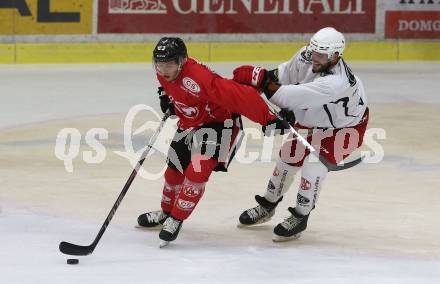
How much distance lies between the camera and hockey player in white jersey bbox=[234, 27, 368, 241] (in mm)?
5492

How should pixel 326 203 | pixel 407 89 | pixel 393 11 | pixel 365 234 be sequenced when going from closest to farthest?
pixel 365 234
pixel 326 203
pixel 407 89
pixel 393 11

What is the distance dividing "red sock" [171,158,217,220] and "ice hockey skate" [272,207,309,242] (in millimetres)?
443

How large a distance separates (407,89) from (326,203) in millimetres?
4299

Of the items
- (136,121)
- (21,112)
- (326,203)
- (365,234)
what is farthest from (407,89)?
(365,234)

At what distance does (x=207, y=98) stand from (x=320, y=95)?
20.6 inches

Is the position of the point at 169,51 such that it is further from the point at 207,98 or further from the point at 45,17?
the point at 45,17

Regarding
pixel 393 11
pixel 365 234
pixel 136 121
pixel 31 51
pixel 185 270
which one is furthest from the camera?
pixel 393 11

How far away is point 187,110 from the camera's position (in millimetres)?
5582

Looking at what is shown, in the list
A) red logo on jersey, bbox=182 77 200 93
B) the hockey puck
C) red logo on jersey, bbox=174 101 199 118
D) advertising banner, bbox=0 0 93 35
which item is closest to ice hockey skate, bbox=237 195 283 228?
red logo on jersey, bbox=174 101 199 118

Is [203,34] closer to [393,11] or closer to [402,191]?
[393,11]

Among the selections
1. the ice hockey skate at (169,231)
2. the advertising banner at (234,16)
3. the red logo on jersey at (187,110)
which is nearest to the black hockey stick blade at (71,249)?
the ice hockey skate at (169,231)

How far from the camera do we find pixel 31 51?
11328 mm

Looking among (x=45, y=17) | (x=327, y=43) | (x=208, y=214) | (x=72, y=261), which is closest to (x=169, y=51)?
(x=327, y=43)

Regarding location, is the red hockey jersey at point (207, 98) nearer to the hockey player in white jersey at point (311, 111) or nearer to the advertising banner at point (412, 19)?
the hockey player in white jersey at point (311, 111)
